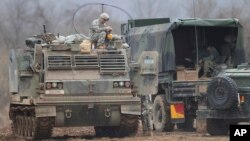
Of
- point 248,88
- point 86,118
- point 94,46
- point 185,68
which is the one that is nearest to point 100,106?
point 86,118

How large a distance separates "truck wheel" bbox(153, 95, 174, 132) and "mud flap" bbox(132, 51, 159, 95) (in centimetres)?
350

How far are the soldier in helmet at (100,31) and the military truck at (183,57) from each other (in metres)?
3.17

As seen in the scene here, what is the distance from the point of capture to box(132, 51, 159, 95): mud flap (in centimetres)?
1648

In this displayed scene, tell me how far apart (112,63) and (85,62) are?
558mm

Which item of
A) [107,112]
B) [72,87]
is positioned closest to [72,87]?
[72,87]

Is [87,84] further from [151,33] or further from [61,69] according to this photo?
[151,33]

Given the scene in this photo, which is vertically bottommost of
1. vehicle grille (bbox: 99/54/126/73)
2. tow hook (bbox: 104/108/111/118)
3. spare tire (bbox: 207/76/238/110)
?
tow hook (bbox: 104/108/111/118)

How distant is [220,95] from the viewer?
16.3 metres

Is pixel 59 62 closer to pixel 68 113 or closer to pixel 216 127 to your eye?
pixel 68 113

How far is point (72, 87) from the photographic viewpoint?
15766 millimetres

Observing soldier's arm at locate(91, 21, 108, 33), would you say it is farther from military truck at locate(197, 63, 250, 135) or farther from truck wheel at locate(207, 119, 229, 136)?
truck wheel at locate(207, 119, 229, 136)

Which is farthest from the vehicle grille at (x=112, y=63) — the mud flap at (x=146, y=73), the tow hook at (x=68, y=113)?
the tow hook at (x=68, y=113)

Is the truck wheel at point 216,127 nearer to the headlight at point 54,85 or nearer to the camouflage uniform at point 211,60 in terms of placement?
the camouflage uniform at point 211,60

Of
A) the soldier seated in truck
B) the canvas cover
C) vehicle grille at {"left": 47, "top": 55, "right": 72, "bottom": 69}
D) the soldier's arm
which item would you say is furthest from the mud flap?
the soldier seated in truck
